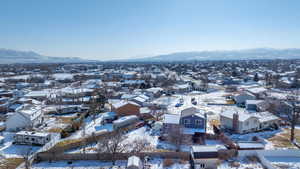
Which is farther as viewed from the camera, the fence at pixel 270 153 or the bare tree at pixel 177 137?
the bare tree at pixel 177 137

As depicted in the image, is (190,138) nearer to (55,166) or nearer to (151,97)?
(55,166)

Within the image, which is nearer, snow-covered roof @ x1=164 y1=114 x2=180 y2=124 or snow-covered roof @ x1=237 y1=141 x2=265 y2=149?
snow-covered roof @ x1=237 y1=141 x2=265 y2=149

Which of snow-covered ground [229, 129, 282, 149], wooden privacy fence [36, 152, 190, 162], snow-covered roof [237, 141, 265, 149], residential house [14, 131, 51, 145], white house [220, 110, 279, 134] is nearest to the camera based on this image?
wooden privacy fence [36, 152, 190, 162]

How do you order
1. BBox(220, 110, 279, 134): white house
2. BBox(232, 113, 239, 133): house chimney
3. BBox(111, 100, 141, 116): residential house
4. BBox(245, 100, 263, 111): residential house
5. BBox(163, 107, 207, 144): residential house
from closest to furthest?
BBox(163, 107, 207, 144): residential house < BBox(220, 110, 279, 134): white house < BBox(232, 113, 239, 133): house chimney < BBox(111, 100, 141, 116): residential house < BBox(245, 100, 263, 111): residential house

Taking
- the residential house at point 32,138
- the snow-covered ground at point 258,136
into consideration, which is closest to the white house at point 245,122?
the snow-covered ground at point 258,136

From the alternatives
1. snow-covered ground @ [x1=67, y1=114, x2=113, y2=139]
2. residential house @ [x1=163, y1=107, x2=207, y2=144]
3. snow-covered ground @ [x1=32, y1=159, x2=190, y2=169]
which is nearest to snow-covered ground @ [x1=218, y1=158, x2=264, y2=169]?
snow-covered ground @ [x1=32, y1=159, x2=190, y2=169]

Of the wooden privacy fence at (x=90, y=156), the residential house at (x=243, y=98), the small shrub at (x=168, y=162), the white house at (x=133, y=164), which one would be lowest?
the small shrub at (x=168, y=162)

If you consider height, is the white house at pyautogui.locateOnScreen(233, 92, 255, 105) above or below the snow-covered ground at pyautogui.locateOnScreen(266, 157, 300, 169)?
above

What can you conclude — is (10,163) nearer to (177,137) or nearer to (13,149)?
(13,149)

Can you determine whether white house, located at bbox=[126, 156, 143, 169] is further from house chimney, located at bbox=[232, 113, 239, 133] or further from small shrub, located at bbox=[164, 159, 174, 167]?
house chimney, located at bbox=[232, 113, 239, 133]

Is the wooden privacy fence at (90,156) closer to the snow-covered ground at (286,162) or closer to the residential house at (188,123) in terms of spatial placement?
the residential house at (188,123)

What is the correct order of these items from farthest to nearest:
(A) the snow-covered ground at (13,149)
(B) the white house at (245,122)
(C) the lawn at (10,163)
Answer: (B) the white house at (245,122), (A) the snow-covered ground at (13,149), (C) the lawn at (10,163)

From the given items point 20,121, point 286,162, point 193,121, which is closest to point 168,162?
point 193,121
